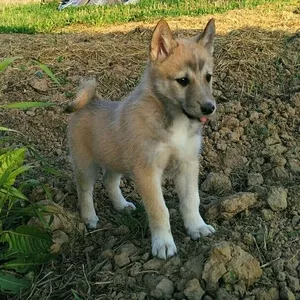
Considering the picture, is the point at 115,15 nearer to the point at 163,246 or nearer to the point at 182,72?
the point at 182,72

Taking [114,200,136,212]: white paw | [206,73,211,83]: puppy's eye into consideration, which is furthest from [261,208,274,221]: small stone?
[114,200,136,212]: white paw

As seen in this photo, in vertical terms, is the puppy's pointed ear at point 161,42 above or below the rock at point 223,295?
above

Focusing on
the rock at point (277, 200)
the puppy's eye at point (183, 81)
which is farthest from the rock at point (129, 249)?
the puppy's eye at point (183, 81)

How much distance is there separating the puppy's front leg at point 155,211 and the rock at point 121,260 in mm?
184

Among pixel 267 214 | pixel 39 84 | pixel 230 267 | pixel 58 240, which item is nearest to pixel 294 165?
pixel 267 214

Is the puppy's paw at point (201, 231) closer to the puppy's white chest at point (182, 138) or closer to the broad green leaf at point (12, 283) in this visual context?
the puppy's white chest at point (182, 138)

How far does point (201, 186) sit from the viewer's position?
190 inches

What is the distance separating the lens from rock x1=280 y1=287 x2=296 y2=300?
328cm

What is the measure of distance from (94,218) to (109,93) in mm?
1994

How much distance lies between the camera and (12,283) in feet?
11.9

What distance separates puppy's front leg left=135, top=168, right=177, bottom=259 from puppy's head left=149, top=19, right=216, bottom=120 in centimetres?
50

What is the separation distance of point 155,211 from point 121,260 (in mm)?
384

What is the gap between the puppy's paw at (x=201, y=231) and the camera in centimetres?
395

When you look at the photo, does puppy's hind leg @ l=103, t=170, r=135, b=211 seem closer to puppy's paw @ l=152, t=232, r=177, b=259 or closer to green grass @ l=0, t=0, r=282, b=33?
puppy's paw @ l=152, t=232, r=177, b=259
